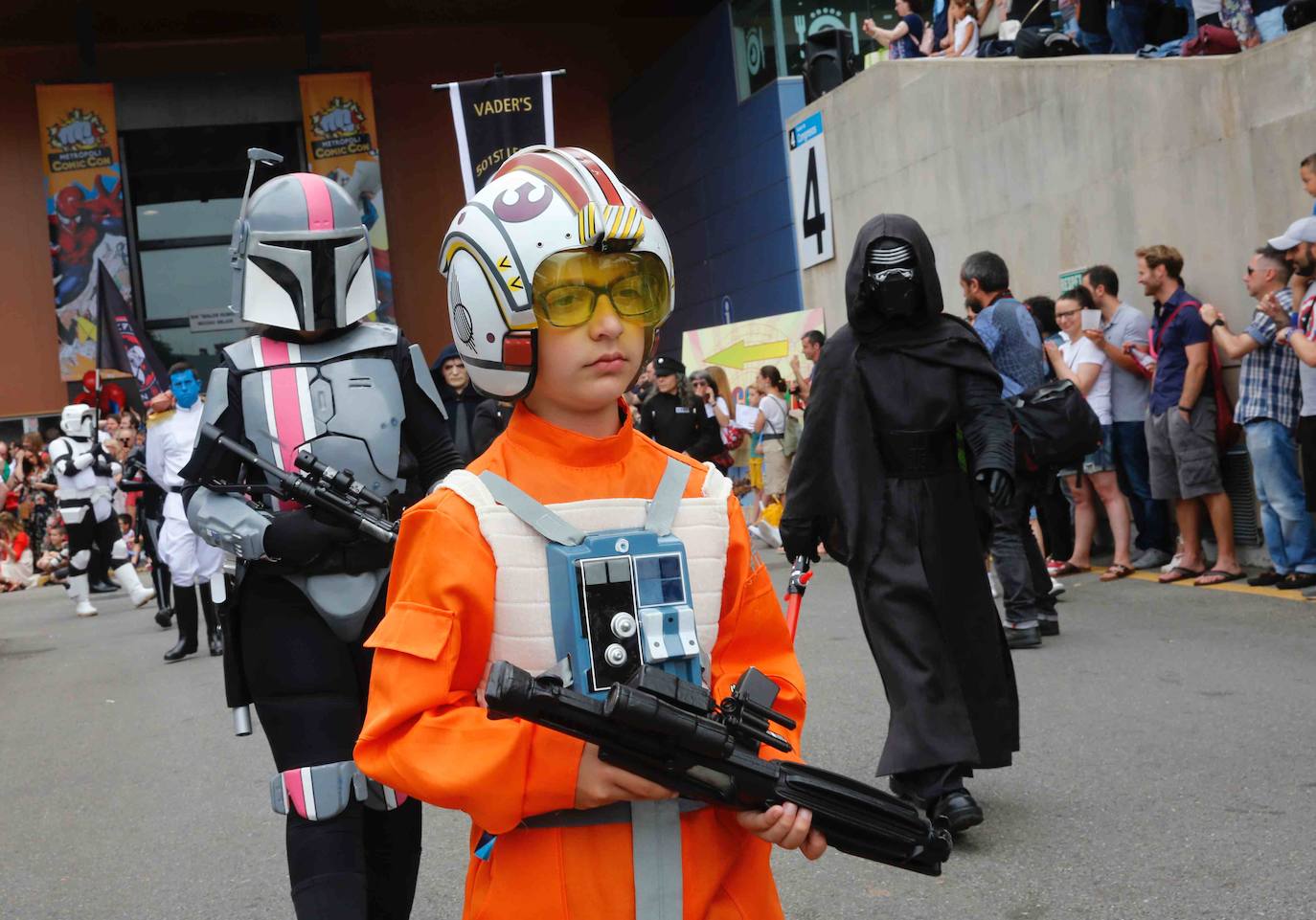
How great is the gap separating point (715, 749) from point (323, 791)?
68.5 inches

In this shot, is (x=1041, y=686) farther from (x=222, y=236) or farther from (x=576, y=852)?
(x=222, y=236)

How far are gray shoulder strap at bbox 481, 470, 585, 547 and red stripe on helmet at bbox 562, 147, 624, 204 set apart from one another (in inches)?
18.3

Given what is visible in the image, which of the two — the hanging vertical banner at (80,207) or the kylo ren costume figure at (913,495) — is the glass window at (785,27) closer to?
the hanging vertical banner at (80,207)

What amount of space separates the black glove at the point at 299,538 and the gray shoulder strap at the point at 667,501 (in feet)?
4.93

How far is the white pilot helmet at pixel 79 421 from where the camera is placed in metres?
15.5

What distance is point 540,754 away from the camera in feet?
6.82

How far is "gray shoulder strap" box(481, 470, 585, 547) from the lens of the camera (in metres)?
2.18

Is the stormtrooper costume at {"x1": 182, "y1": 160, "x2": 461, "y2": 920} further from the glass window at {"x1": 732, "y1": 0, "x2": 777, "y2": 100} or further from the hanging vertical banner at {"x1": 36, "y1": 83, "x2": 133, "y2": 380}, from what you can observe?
the hanging vertical banner at {"x1": 36, "y1": 83, "x2": 133, "y2": 380}

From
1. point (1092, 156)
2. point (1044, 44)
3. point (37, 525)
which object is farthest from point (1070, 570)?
point (37, 525)

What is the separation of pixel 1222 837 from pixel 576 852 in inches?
130

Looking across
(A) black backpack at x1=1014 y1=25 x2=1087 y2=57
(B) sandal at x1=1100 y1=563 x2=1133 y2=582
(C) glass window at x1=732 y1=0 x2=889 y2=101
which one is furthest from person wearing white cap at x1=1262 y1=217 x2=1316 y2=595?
(C) glass window at x1=732 y1=0 x2=889 y2=101

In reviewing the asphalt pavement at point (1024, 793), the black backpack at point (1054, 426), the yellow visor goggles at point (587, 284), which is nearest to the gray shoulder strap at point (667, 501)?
the yellow visor goggles at point (587, 284)

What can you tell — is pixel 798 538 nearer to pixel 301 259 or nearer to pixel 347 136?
pixel 301 259

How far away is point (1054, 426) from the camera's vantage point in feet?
24.1
